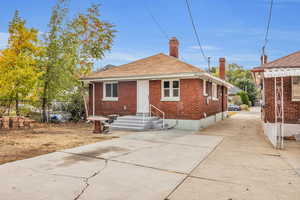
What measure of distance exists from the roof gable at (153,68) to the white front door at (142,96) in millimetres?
700

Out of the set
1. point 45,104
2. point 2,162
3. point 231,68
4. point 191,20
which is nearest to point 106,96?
point 45,104

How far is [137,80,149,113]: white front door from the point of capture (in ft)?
41.7

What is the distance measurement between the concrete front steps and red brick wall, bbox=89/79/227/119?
33.5 inches

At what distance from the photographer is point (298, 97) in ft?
30.3

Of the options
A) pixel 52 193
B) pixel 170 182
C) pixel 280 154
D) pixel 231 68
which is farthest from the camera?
pixel 231 68

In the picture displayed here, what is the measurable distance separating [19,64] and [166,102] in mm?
8686

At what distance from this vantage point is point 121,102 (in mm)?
13477

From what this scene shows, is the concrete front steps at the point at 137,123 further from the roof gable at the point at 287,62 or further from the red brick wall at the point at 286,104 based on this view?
the roof gable at the point at 287,62

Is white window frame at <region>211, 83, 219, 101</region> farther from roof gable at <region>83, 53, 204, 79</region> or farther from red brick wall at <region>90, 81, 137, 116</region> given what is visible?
red brick wall at <region>90, 81, 137, 116</region>

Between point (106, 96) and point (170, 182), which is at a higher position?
point (106, 96)

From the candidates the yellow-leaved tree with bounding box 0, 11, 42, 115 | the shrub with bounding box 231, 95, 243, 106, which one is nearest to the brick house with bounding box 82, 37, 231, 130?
the yellow-leaved tree with bounding box 0, 11, 42, 115

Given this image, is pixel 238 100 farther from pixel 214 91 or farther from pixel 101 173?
pixel 101 173

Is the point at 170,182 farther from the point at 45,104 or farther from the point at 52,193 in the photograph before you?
the point at 45,104

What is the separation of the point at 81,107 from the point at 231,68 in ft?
220
